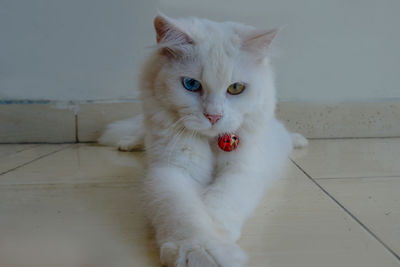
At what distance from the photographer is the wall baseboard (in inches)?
83.4

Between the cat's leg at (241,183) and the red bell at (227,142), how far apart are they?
20 mm

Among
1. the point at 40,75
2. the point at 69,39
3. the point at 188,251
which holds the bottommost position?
the point at 188,251

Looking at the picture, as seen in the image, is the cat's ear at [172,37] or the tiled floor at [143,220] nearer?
the tiled floor at [143,220]

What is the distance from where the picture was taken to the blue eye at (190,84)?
Answer: 100cm

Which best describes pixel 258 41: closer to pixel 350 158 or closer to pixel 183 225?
pixel 183 225

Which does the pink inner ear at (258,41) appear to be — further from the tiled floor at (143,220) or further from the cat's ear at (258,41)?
the tiled floor at (143,220)

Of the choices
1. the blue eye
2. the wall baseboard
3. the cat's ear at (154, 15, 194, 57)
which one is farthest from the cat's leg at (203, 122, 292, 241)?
the wall baseboard

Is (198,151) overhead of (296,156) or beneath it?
overhead

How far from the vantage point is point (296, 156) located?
5.71 feet

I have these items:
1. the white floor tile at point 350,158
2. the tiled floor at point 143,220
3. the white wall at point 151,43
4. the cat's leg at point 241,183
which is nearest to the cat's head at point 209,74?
the cat's leg at point 241,183

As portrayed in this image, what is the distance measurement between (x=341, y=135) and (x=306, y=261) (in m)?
1.73

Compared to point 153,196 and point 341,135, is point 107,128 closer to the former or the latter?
point 153,196

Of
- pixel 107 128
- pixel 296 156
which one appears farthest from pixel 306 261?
pixel 107 128

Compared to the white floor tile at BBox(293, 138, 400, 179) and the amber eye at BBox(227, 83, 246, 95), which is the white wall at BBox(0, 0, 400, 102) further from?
the amber eye at BBox(227, 83, 246, 95)
